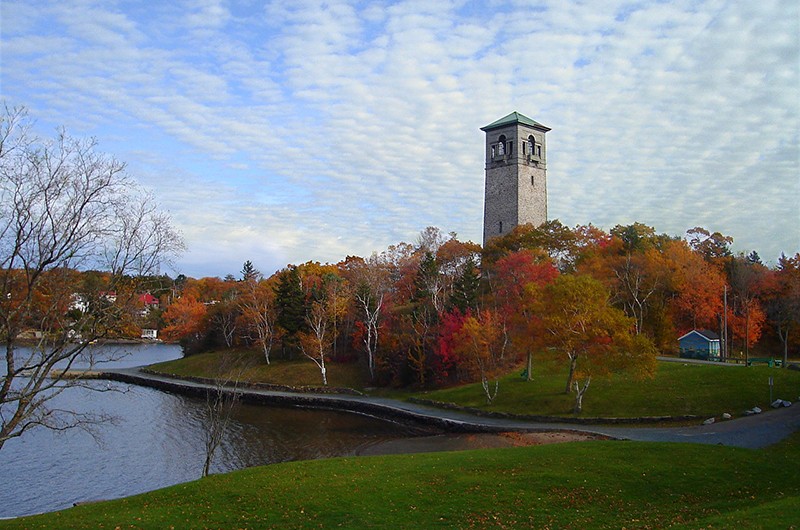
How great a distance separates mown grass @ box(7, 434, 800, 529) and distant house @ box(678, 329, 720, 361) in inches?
1090

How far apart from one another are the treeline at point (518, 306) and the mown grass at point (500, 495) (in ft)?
47.6

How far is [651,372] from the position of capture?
106ft

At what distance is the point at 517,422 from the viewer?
3431 cm

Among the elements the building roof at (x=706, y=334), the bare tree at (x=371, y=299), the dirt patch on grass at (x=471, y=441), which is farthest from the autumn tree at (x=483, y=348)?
the building roof at (x=706, y=334)

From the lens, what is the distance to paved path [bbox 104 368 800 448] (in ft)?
84.0

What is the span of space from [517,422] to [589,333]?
21.0 feet

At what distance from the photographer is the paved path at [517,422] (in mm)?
25616

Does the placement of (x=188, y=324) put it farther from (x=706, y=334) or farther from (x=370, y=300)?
(x=706, y=334)

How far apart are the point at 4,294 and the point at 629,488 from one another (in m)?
15.5

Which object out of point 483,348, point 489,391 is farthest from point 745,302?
point 483,348

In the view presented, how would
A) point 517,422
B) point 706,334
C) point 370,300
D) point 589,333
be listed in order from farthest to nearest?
point 370,300, point 706,334, point 517,422, point 589,333

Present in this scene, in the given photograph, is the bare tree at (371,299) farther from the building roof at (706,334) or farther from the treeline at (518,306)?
the building roof at (706,334)

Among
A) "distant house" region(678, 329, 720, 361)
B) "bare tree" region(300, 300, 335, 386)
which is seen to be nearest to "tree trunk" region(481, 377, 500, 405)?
"bare tree" region(300, 300, 335, 386)

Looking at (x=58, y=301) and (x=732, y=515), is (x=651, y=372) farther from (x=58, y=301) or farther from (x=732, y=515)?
(x=58, y=301)
